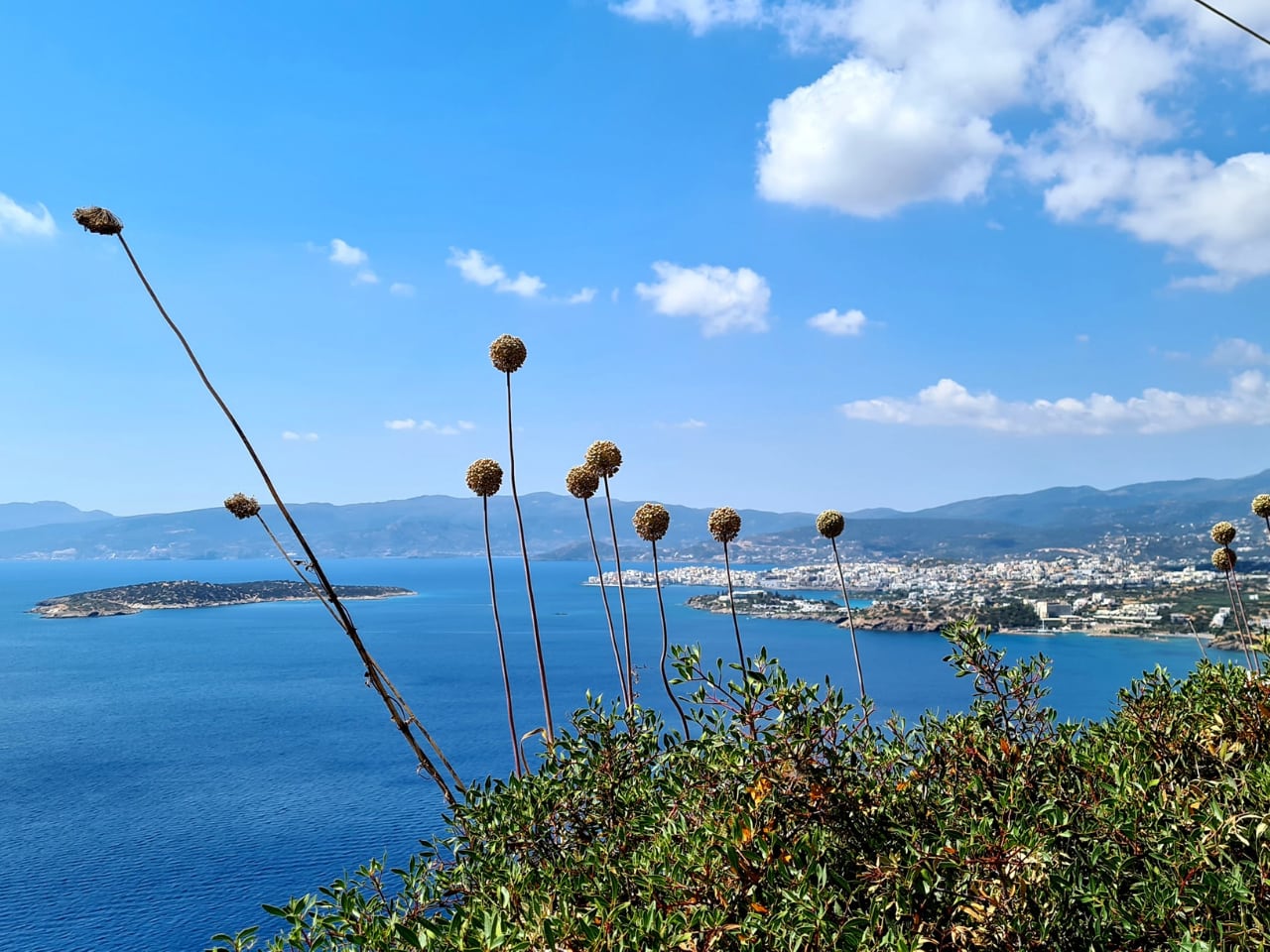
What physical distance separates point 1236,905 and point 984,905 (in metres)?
0.60

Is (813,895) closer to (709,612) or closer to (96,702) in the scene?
(96,702)

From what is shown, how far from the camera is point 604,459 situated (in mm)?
6016

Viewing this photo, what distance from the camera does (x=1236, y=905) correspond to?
6.83 ft

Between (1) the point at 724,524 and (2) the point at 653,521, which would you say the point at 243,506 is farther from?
(1) the point at 724,524

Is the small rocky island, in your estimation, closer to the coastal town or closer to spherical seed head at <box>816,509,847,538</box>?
the coastal town

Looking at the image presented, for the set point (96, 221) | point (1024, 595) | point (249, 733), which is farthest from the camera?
point (1024, 595)

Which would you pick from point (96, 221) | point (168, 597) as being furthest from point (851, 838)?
point (168, 597)

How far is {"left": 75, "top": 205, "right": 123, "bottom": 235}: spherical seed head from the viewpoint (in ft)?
10.9

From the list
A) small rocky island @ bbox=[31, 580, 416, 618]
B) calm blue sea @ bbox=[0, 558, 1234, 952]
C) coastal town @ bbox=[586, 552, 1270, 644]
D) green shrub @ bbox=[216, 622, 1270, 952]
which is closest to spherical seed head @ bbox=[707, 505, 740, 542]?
green shrub @ bbox=[216, 622, 1270, 952]

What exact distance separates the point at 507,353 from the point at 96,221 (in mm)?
2856

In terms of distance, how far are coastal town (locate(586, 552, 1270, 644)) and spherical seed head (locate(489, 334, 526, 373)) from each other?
35.5 metres

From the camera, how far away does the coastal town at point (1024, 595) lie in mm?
58312

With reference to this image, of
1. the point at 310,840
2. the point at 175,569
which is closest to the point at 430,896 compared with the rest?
the point at 310,840

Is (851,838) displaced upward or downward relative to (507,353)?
downward
